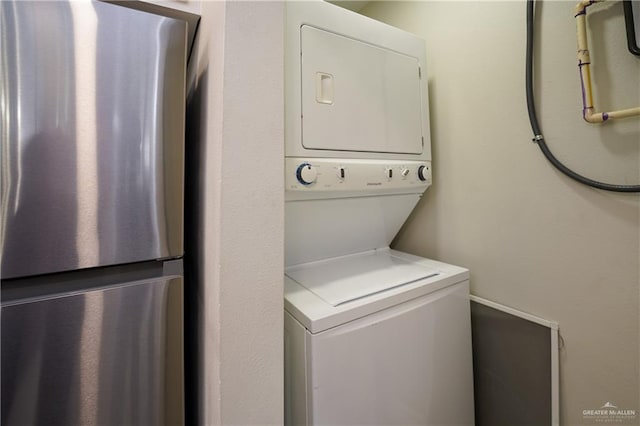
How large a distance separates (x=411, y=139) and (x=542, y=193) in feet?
2.21

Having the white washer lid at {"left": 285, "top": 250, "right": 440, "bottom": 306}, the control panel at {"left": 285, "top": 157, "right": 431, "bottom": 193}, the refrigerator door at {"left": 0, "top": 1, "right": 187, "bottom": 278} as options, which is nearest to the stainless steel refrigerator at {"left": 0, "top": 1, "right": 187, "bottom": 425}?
the refrigerator door at {"left": 0, "top": 1, "right": 187, "bottom": 278}

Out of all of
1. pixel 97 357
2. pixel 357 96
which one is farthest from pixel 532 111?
pixel 97 357

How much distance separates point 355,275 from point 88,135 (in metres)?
1.16

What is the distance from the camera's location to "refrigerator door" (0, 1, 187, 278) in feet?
2.27

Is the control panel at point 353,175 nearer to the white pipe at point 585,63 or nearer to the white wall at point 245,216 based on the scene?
the white wall at point 245,216

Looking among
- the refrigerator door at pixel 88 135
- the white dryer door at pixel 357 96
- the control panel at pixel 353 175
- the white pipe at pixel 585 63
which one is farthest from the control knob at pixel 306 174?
the white pipe at pixel 585 63

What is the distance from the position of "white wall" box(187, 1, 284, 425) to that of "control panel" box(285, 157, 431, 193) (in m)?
0.28

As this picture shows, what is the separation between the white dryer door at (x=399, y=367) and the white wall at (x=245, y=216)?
18 cm

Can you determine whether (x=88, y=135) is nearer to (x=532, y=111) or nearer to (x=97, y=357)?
(x=97, y=357)

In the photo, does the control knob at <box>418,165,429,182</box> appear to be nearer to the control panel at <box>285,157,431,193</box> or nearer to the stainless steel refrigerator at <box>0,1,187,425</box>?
the control panel at <box>285,157,431,193</box>

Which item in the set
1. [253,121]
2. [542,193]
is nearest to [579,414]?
[542,193]

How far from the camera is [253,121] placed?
83 cm

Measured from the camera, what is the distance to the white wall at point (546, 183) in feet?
3.58

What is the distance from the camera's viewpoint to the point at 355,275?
4.54 ft
